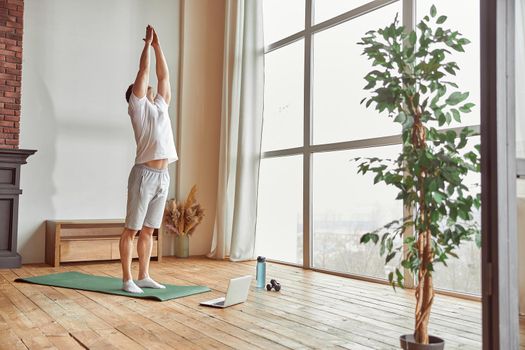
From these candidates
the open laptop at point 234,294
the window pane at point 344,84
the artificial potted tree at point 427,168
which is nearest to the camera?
the artificial potted tree at point 427,168

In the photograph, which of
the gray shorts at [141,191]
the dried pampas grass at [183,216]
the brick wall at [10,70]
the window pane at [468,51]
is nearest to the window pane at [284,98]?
the dried pampas grass at [183,216]

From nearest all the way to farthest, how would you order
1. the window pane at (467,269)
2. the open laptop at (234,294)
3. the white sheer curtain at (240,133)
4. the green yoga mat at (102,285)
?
the open laptop at (234,294) → the green yoga mat at (102,285) → the window pane at (467,269) → the white sheer curtain at (240,133)

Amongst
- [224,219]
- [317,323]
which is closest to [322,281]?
[317,323]

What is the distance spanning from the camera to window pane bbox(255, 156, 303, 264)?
17.2 ft

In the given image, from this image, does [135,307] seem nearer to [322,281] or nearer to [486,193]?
[322,281]

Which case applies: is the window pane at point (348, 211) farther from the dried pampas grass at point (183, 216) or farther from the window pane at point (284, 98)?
the dried pampas grass at point (183, 216)

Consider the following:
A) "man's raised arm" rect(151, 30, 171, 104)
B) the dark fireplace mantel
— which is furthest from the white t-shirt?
the dark fireplace mantel

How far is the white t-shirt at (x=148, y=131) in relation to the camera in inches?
140

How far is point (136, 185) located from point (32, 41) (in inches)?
100

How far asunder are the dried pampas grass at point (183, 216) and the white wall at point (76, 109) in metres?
0.36

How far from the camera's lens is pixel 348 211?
4613mm

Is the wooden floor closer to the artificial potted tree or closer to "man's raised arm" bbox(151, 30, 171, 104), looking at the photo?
the artificial potted tree

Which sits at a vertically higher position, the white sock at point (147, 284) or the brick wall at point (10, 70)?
the brick wall at point (10, 70)

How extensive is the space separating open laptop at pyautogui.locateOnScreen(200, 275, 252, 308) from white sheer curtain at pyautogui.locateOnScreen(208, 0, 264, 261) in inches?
85.3
